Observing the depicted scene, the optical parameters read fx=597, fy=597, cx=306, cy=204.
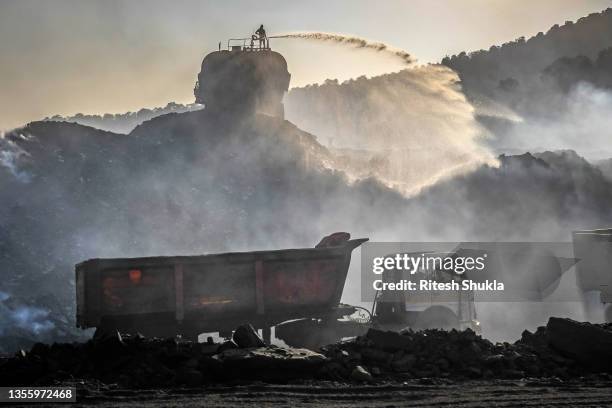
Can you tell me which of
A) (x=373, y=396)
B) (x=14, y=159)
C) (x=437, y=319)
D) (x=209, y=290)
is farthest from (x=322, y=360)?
(x=14, y=159)

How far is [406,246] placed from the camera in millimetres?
25781

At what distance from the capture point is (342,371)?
8.73 metres

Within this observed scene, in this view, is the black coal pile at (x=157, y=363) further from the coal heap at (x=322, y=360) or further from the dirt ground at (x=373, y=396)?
the dirt ground at (x=373, y=396)

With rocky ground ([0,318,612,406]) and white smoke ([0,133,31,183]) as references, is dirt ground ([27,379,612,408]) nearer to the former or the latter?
rocky ground ([0,318,612,406])

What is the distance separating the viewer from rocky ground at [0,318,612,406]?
755 cm

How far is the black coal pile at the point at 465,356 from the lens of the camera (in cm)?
895

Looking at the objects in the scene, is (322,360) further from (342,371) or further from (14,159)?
(14,159)

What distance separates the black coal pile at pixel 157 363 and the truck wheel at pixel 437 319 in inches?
184

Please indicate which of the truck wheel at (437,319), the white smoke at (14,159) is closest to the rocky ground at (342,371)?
the truck wheel at (437,319)

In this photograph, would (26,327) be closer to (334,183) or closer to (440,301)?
(440,301)

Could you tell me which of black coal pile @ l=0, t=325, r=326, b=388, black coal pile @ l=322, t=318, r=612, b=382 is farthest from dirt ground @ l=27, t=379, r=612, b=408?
black coal pile @ l=322, t=318, r=612, b=382

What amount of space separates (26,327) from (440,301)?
2017 cm

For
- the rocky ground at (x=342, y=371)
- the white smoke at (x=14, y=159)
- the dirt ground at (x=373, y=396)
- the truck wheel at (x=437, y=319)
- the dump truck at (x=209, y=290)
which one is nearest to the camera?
the dirt ground at (x=373, y=396)

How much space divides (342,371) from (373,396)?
1132 mm
